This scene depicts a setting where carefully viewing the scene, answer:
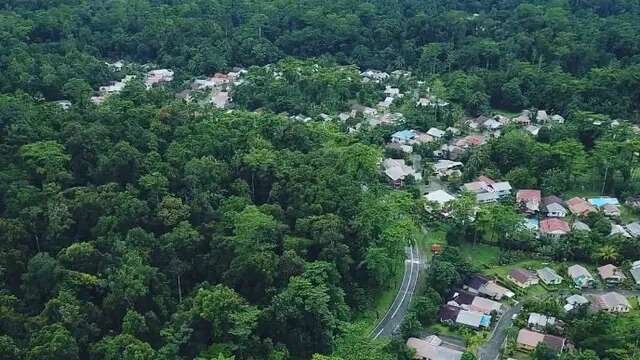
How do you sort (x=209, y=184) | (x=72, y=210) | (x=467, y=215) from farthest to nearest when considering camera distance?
(x=467, y=215)
(x=209, y=184)
(x=72, y=210)

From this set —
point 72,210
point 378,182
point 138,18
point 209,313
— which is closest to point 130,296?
point 209,313

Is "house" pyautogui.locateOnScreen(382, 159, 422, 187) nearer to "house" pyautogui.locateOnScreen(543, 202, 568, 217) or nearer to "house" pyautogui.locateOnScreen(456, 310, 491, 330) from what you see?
"house" pyautogui.locateOnScreen(543, 202, 568, 217)

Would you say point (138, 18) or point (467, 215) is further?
point (138, 18)

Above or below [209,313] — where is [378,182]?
below

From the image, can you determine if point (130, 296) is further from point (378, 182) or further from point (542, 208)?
point (542, 208)

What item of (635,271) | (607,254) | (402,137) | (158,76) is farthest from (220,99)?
(635,271)

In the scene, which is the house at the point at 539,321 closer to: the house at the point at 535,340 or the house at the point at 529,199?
the house at the point at 535,340

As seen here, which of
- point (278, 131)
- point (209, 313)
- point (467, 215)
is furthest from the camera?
point (278, 131)
